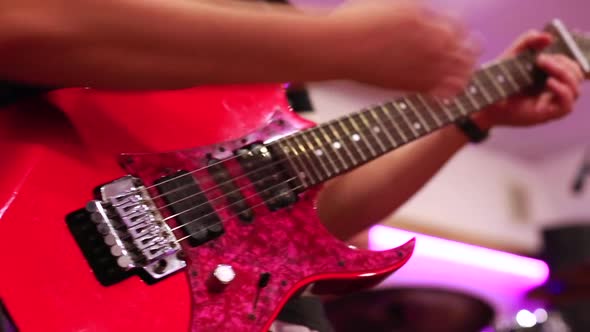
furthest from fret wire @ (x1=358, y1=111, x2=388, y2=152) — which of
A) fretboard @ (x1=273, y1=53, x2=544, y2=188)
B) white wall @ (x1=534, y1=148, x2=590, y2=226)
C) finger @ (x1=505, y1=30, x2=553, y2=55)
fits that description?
white wall @ (x1=534, y1=148, x2=590, y2=226)

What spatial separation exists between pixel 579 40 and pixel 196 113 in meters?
0.78

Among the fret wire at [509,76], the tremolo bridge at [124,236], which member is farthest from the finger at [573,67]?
A: the tremolo bridge at [124,236]

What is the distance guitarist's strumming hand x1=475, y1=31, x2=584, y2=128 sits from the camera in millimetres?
1070

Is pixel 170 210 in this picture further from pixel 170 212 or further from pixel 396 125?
pixel 396 125

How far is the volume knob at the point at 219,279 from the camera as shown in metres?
0.60

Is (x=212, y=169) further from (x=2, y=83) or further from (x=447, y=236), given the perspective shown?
(x=447, y=236)

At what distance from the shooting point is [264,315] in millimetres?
624

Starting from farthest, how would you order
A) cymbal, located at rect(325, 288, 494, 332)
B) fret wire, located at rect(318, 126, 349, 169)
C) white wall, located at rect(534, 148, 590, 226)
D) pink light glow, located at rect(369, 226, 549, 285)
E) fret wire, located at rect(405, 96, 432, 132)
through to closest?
white wall, located at rect(534, 148, 590, 226) < pink light glow, located at rect(369, 226, 549, 285) < cymbal, located at rect(325, 288, 494, 332) < fret wire, located at rect(405, 96, 432, 132) < fret wire, located at rect(318, 126, 349, 169)

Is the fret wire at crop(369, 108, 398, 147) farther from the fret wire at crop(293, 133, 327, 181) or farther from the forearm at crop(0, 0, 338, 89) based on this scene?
the forearm at crop(0, 0, 338, 89)

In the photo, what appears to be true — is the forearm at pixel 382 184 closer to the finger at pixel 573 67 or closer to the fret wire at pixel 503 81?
the fret wire at pixel 503 81

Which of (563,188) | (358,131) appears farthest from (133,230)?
(563,188)

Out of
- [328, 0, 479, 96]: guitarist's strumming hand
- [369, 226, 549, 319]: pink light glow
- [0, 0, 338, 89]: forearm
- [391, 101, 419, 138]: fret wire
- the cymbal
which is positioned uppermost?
[0, 0, 338, 89]: forearm

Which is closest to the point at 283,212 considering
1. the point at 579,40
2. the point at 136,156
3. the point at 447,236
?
the point at 136,156

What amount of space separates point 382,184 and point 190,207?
15.0 inches
